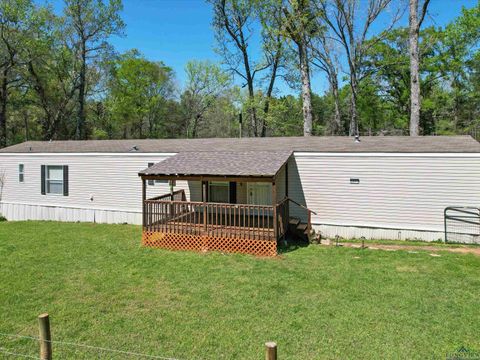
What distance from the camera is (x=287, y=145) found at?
1341cm

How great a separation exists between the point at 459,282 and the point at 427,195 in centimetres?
399

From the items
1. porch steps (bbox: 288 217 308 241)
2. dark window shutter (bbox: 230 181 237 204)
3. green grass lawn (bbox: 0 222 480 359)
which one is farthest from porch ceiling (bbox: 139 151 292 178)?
green grass lawn (bbox: 0 222 480 359)

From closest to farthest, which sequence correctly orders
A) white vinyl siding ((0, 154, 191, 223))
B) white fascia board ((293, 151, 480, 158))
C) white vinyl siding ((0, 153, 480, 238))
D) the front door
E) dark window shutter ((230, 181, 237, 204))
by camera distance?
white fascia board ((293, 151, 480, 158)), white vinyl siding ((0, 153, 480, 238)), the front door, dark window shutter ((230, 181, 237, 204)), white vinyl siding ((0, 154, 191, 223))

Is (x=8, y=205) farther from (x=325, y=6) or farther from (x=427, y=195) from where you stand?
(x=325, y=6)

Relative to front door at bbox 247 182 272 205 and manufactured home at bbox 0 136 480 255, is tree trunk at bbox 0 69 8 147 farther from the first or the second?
front door at bbox 247 182 272 205

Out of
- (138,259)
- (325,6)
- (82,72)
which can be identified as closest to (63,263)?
(138,259)

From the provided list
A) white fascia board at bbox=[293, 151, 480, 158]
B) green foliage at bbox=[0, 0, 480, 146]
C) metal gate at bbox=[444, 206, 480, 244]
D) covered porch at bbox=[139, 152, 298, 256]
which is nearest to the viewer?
covered porch at bbox=[139, 152, 298, 256]

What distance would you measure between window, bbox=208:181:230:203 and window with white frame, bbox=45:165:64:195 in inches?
306

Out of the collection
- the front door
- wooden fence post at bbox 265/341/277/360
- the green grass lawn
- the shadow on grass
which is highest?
the front door

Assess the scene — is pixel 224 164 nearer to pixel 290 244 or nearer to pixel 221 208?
pixel 221 208

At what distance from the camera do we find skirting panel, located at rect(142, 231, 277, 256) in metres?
9.91

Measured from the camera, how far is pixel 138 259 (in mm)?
9578

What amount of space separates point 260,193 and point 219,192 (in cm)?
170

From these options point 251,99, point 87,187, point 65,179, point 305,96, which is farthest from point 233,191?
point 251,99
